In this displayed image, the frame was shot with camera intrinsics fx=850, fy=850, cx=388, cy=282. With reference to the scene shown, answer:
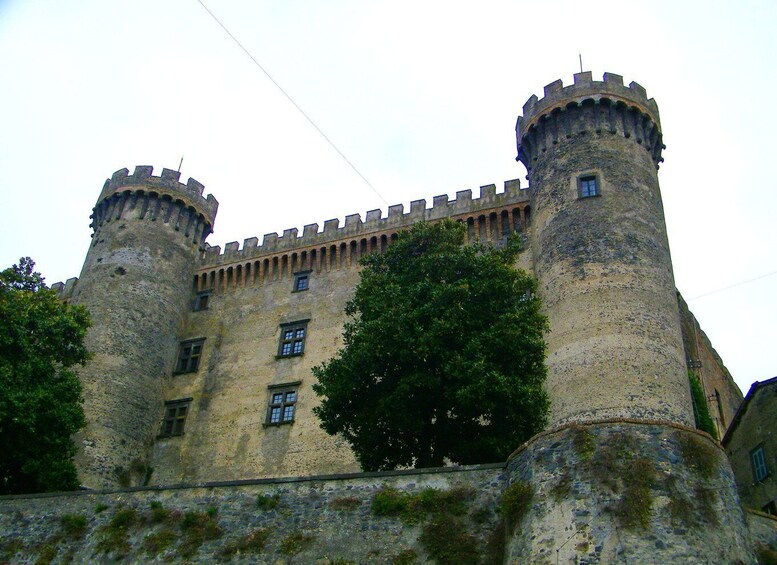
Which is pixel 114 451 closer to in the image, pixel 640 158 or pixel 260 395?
pixel 260 395

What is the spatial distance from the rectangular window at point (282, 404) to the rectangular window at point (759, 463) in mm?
17051

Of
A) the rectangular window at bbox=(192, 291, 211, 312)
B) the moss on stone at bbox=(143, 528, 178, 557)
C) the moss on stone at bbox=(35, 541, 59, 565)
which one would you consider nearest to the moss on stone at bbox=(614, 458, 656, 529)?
Answer: the moss on stone at bbox=(143, 528, 178, 557)

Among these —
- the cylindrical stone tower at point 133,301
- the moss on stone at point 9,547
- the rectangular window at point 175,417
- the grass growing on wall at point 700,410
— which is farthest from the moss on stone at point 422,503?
the rectangular window at point 175,417

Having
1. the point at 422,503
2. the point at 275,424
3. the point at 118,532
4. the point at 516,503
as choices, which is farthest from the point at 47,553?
the point at 275,424

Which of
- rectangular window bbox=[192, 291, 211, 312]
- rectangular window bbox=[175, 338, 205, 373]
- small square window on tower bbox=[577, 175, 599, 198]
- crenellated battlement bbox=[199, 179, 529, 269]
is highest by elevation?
crenellated battlement bbox=[199, 179, 529, 269]

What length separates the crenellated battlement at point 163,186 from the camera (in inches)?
1606

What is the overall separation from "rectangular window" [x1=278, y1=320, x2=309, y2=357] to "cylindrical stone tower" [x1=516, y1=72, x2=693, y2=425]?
10606 mm

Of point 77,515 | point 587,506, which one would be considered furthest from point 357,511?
point 77,515

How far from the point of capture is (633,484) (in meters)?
16.7

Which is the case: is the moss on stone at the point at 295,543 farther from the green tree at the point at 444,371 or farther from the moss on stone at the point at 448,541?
the green tree at the point at 444,371

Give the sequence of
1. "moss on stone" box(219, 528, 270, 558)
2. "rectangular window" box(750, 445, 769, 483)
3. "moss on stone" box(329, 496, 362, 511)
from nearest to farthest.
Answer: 1. "moss on stone" box(219, 528, 270, 558)
2. "moss on stone" box(329, 496, 362, 511)
3. "rectangular window" box(750, 445, 769, 483)

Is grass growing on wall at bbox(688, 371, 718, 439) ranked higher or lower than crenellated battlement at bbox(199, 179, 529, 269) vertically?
lower

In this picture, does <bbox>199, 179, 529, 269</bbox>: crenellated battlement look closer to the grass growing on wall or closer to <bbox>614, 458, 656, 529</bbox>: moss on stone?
the grass growing on wall

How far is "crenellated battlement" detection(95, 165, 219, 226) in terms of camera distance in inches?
1606
